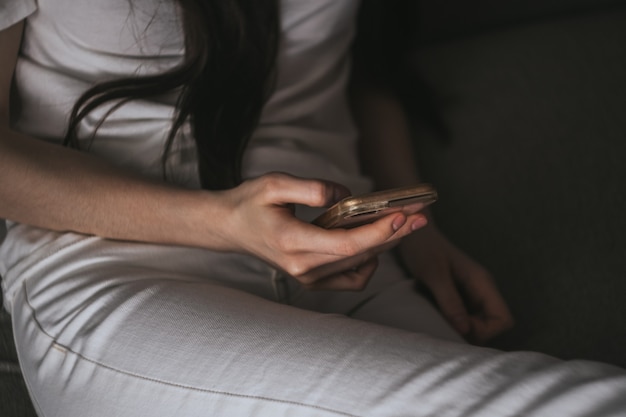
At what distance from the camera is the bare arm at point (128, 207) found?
697 millimetres

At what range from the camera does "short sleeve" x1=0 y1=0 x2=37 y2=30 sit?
2.34 feet

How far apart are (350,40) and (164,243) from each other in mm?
408

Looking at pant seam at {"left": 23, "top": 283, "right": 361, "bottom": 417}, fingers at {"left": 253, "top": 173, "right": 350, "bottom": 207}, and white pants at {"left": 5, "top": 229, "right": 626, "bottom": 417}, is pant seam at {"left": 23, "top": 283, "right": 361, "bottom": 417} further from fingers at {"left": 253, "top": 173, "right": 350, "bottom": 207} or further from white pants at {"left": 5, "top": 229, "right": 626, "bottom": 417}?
fingers at {"left": 253, "top": 173, "right": 350, "bottom": 207}

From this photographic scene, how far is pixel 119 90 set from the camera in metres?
0.77

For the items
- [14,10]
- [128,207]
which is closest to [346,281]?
[128,207]

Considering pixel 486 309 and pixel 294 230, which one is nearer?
pixel 294 230

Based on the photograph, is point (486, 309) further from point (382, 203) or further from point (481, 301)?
point (382, 203)

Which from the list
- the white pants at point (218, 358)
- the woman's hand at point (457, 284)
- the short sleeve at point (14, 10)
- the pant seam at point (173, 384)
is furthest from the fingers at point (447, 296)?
the short sleeve at point (14, 10)

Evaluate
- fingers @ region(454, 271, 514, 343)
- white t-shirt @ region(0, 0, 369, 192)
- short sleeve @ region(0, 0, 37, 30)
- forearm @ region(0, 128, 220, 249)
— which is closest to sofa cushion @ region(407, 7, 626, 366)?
fingers @ region(454, 271, 514, 343)

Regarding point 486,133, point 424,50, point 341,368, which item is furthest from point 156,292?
point 424,50

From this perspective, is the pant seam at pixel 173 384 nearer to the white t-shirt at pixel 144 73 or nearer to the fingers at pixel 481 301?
the white t-shirt at pixel 144 73

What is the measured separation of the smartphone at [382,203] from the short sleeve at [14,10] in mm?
384

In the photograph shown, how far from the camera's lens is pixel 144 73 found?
80 cm

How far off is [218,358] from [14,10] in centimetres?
41
